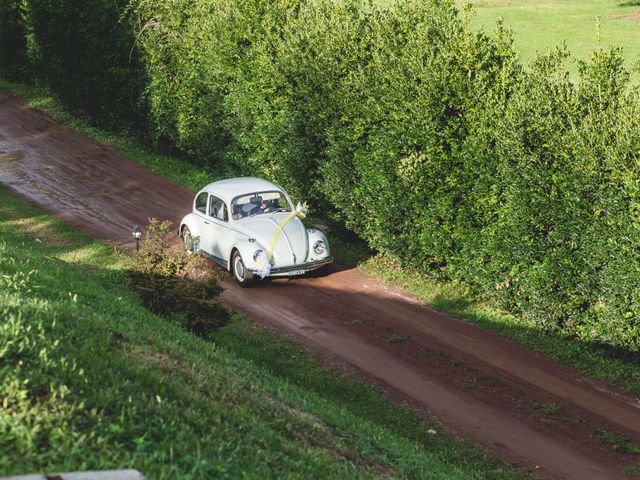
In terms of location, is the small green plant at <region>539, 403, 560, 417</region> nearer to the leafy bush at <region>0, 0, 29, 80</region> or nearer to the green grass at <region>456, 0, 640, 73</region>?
the green grass at <region>456, 0, 640, 73</region>

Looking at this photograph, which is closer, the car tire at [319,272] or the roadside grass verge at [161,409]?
the roadside grass verge at [161,409]

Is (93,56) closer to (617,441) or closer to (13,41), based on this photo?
(13,41)

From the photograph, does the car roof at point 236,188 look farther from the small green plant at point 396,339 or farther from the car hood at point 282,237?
the small green plant at point 396,339

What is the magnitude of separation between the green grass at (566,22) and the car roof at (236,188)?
78.0 feet

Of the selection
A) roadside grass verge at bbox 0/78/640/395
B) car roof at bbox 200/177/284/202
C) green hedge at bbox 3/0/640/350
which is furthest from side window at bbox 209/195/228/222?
roadside grass verge at bbox 0/78/640/395

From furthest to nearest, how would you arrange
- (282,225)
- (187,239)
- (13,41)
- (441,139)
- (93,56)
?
(13,41) → (93,56) → (187,239) → (282,225) → (441,139)

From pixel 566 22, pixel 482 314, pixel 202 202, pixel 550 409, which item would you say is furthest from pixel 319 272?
pixel 566 22

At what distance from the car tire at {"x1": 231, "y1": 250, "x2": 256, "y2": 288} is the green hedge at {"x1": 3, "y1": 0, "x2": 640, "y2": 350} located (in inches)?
126

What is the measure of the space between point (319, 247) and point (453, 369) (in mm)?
5084

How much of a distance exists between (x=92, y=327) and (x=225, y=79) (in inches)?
675

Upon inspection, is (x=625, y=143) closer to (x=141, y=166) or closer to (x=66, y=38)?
(x=141, y=166)

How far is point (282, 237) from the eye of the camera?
18.1 m

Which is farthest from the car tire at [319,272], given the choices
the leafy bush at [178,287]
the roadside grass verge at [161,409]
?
the roadside grass verge at [161,409]

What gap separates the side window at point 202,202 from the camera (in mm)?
19719
